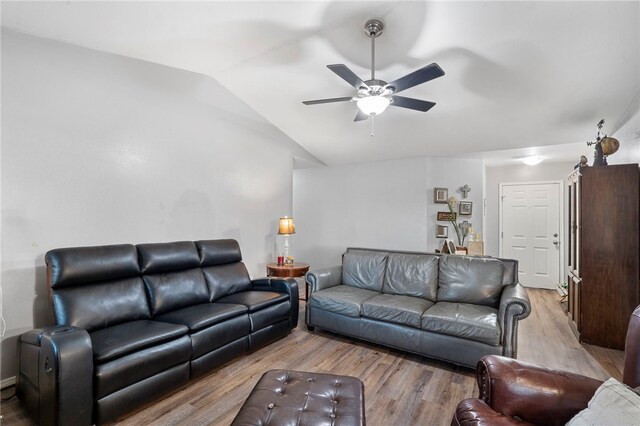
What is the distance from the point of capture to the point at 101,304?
Answer: 2293 millimetres

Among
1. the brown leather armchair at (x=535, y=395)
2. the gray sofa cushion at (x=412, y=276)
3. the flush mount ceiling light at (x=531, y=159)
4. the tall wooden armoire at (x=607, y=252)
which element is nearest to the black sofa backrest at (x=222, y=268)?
the gray sofa cushion at (x=412, y=276)

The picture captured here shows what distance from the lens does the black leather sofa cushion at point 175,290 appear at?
2648 mm

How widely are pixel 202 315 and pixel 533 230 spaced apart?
229 inches

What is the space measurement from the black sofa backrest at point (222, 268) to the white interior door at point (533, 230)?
16.5ft

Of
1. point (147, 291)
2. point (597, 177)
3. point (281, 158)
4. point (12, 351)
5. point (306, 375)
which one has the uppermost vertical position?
point (281, 158)

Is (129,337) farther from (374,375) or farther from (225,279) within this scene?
(374,375)

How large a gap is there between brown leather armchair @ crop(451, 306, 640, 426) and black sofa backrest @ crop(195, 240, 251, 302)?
2487 mm

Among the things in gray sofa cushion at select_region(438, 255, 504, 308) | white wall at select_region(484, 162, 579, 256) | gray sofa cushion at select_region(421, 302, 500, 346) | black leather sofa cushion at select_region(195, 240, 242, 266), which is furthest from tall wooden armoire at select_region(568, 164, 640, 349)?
black leather sofa cushion at select_region(195, 240, 242, 266)

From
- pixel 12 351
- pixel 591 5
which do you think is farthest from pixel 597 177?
pixel 12 351

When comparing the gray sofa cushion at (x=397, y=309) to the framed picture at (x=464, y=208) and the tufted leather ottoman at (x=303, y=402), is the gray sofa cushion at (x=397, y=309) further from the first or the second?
the framed picture at (x=464, y=208)

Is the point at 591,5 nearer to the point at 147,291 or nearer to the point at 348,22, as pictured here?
the point at 348,22

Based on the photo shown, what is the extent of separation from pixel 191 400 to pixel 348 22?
3.19 metres

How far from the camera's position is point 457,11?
2293 millimetres

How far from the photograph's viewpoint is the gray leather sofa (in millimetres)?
2441
